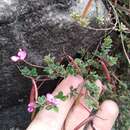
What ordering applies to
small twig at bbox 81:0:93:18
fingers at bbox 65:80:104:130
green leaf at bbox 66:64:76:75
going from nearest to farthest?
small twig at bbox 81:0:93:18 → green leaf at bbox 66:64:76:75 → fingers at bbox 65:80:104:130

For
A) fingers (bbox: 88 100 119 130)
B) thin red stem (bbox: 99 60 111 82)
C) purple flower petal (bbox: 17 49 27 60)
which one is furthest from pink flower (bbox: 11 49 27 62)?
fingers (bbox: 88 100 119 130)

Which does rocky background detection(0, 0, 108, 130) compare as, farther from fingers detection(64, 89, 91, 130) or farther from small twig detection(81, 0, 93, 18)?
fingers detection(64, 89, 91, 130)

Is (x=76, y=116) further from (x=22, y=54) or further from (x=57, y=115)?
(x=22, y=54)

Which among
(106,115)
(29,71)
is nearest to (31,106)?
(29,71)

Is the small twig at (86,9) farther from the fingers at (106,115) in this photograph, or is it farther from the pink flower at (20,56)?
the fingers at (106,115)

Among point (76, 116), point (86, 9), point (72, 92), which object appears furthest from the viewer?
point (76, 116)

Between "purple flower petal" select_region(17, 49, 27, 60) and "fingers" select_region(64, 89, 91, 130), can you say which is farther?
"fingers" select_region(64, 89, 91, 130)

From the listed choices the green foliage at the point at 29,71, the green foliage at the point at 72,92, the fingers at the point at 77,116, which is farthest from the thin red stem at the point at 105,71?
the green foliage at the point at 29,71
